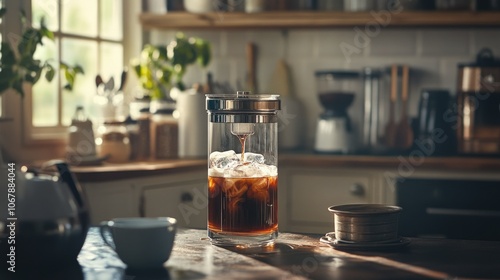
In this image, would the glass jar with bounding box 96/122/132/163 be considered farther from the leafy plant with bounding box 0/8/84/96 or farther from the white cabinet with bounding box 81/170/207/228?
the leafy plant with bounding box 0/8/84/96

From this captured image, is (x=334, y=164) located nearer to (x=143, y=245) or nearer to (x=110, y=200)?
(x=110, y=200)

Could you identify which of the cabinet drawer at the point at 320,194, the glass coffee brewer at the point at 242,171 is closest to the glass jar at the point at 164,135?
the cabinet drawer at the point at 320,194

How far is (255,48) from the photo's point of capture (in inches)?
163

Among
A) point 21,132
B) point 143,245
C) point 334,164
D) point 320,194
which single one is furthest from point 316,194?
point 143,245

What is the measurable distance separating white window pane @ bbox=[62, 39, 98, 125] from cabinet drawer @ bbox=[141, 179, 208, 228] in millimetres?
585

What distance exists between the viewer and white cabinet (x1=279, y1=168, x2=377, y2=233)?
11.5 feet

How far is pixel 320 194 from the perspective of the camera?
11.8 ft

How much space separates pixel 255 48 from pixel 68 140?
4.22ft

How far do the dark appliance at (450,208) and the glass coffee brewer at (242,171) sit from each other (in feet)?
5.70

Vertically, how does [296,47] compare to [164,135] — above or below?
above

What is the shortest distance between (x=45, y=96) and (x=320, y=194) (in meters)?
1.27

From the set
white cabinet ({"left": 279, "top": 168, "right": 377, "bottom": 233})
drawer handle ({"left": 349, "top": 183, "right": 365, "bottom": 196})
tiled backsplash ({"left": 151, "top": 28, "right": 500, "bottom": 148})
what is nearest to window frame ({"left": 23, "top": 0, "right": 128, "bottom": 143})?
tiled backsplash ({"left": 151, "top": 28, "right": 500, "bottom": 148})

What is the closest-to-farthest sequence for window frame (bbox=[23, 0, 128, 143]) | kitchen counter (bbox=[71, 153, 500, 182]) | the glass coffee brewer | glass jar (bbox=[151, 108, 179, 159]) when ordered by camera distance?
the glass coffee brewer, kitchen counter (bbox=[71, 153, 500, 182]), window frame (bbox=[23, 0, 128, 143]), glass jar (bbox=[151, 108, 179, 159])

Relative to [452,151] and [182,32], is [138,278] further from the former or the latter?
[182,32]
